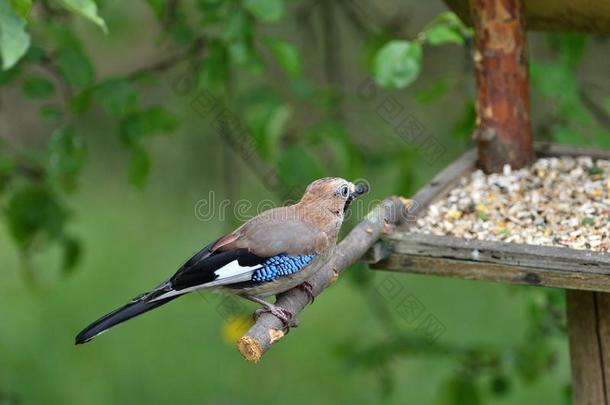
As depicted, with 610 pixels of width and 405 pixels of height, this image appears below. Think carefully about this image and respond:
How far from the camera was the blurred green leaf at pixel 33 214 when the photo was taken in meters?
6.41

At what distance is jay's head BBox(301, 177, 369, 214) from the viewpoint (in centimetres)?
461

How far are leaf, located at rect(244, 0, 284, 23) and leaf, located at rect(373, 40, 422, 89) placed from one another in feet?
1.89

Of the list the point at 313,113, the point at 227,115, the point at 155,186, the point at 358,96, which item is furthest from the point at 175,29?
the point at 155,186

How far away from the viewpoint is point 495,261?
441 centimetres

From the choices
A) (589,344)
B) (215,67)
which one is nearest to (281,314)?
(589,344)

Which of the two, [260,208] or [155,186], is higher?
[155,186]

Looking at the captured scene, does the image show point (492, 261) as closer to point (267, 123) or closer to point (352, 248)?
point (352, 248)

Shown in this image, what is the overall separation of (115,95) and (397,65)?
150 centimetres

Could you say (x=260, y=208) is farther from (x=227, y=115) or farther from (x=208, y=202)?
(x=227, y=115)

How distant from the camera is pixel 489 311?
1024 centimetres

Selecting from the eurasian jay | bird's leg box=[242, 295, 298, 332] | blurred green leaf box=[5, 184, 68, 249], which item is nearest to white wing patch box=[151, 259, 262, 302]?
the eurasian jay

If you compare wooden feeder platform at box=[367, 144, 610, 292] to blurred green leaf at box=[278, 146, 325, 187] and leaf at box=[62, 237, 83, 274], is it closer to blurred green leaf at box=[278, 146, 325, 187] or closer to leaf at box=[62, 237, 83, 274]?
blurred green leaf at box=[278, 146, 325, 187]

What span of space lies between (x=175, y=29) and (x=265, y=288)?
2.29 meters

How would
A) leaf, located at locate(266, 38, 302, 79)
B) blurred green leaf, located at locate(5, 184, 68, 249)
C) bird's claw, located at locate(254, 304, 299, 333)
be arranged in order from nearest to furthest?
bird's claw, located at locate(254, 304, 299, 333)
leaf, located at locate(266, 38, 302, 79)
blurred green leaf, located at locate(5, 184, 68, 249)
